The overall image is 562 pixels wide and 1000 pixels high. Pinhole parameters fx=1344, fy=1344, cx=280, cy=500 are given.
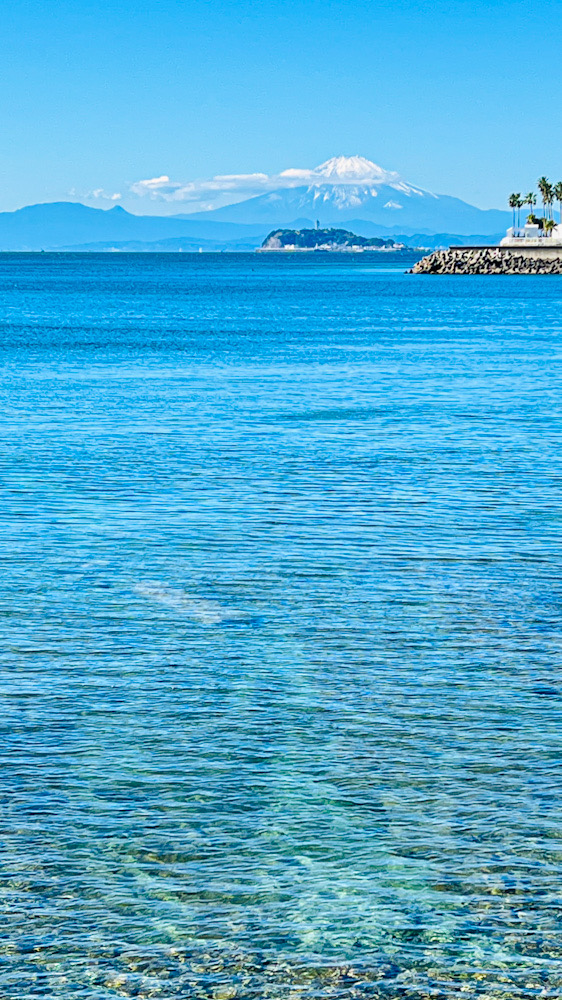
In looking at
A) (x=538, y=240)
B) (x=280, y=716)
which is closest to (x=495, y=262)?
(x=538, y=240)

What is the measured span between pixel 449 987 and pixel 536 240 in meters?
184

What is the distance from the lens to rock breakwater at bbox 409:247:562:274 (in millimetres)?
180125

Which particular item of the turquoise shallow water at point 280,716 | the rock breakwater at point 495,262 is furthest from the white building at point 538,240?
the turquoise shallow water at point 280,716

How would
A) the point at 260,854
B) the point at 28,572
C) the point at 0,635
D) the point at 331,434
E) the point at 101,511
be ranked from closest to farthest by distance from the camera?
the point at 260,854, the point at 0,635, the point at 28,572, the point at 101,511, the point at 331,434

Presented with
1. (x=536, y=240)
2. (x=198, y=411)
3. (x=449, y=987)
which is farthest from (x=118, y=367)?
(x=536, y=240)

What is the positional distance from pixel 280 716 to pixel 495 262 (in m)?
181

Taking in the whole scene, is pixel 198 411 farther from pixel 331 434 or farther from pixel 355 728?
pixel 355 728

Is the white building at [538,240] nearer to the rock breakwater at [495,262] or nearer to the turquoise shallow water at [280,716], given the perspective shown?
the rock breakwater at [495,262]

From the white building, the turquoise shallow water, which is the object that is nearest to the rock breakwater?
the white building

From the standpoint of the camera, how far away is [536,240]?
7274 inches

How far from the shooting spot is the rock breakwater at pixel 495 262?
180 metres

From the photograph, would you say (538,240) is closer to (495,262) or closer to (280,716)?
(495,262)

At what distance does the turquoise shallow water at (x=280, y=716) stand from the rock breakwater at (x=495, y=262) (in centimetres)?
15369

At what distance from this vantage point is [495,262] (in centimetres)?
18788
